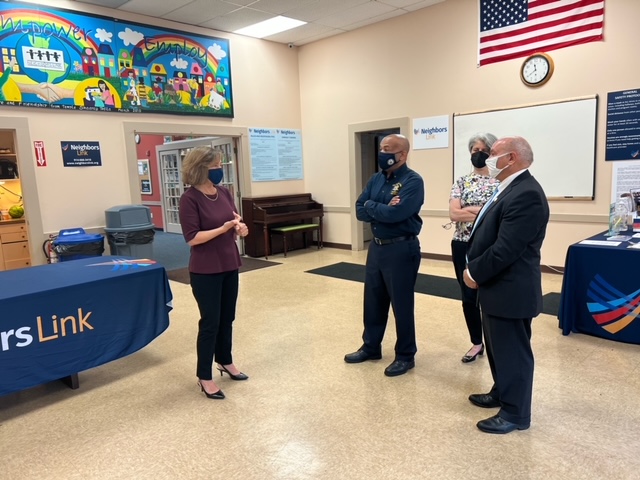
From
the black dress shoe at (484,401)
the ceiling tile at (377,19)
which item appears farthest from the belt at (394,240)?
the ceiling tile at (377,19)

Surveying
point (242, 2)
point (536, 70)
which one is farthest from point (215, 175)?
point (536, 70)

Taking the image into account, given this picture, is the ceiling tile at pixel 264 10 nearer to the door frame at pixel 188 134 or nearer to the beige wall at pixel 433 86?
the beige wall at pixel 433 86

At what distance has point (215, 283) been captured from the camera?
278 cm

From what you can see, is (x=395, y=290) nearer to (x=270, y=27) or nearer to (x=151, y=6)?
(x=151, y=6)

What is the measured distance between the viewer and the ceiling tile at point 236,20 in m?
6.49

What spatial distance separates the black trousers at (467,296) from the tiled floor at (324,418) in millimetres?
228

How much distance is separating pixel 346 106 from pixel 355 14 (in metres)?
1.48

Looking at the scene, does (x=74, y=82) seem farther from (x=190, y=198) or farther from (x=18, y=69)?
(x=190, y=198)

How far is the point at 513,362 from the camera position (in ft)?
7.57

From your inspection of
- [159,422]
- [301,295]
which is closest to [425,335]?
[301,295]

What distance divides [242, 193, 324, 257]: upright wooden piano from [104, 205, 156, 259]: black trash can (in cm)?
193

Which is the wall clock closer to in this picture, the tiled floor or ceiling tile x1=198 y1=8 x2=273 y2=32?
the tiled floor

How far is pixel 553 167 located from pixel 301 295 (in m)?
3.43

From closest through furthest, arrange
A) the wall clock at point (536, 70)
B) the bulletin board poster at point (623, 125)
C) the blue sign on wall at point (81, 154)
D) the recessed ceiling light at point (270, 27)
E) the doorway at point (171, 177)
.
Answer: the bulletin board poster at point (623, 125) < the wall clock at point (536, 70) < the blue sign on wall at point (81, 154) < the recessed ceiling light at point (270, 27) < the doorway at point (171, 177)
